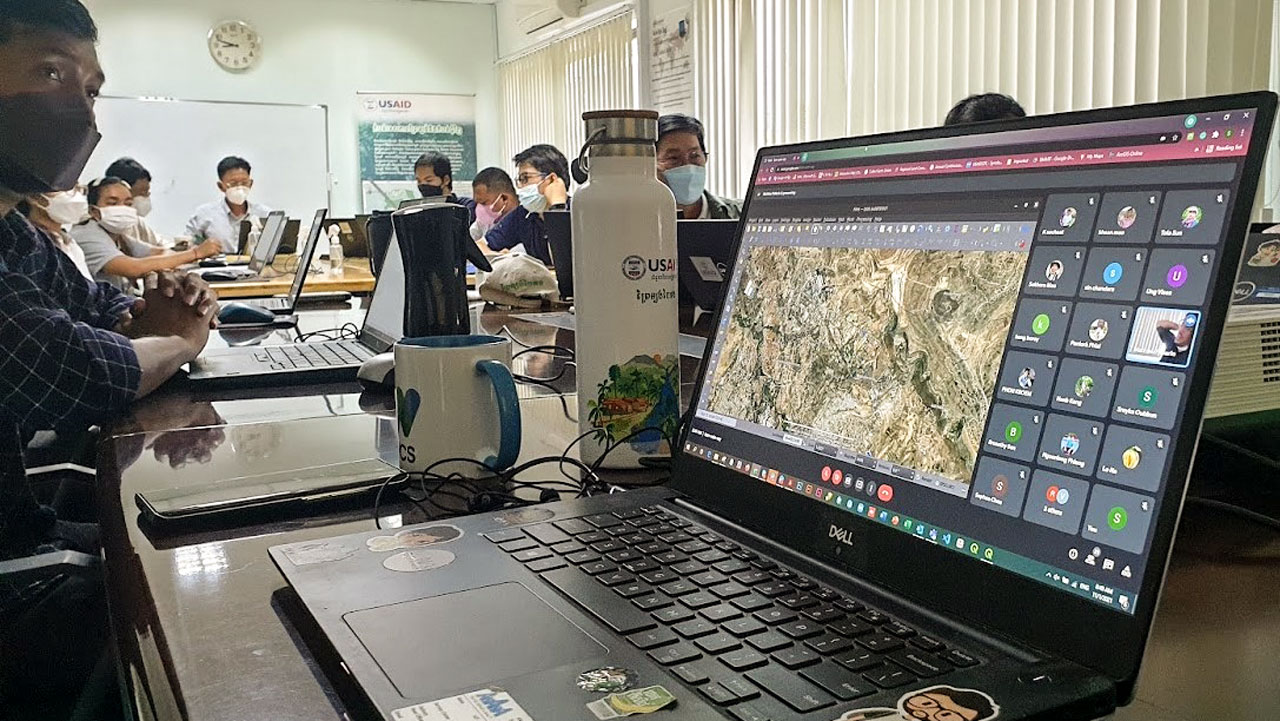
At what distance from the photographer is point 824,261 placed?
66 centimetres

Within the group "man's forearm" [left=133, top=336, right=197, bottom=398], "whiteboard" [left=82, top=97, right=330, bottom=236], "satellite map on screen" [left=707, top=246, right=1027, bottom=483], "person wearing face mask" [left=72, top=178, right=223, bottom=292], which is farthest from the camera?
"whiteboard" [left=82, top=97, right=330, bottom=236]

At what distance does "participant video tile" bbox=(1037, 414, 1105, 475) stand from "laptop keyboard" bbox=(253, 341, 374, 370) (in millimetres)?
1146

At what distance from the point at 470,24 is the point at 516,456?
6.97 m

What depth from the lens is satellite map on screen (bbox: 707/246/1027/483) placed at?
21.0 inches

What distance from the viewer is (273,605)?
59 cm

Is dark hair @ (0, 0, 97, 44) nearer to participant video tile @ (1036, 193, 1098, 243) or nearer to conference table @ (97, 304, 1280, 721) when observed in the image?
conference table @ (97, 304, 1280, 721)

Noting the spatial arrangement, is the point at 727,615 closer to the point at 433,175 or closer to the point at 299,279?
the point at 299,279

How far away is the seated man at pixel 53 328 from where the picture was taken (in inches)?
44.1

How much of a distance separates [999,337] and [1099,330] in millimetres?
57

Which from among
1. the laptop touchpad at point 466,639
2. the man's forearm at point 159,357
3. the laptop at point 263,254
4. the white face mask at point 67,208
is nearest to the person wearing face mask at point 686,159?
the laptop at point 263,254

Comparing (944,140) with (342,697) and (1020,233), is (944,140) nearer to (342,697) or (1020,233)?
(1020,233)

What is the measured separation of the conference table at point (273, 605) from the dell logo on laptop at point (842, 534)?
0.16 metres

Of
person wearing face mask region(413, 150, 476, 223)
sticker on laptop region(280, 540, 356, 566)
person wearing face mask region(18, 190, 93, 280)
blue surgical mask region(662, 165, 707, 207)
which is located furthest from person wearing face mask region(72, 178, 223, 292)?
sticker on laptop region(280, 540, 356, 566)

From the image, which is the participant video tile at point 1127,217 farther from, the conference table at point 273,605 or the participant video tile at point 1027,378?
the conference table at point 273,605
